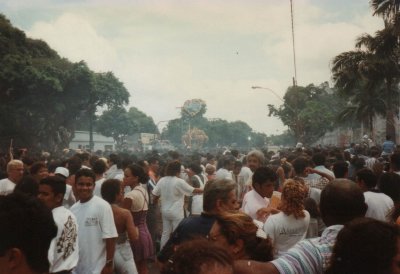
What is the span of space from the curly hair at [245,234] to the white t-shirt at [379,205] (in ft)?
10.1

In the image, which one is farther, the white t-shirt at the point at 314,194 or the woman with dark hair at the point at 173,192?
the woman with dark hair at the point at 173,192

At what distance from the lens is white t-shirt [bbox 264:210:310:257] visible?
4.72 meters

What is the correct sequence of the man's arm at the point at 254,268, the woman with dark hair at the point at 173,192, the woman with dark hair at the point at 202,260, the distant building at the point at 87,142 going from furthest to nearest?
1. the distant building at the point at 87,142
2. the woman with dark hair at the point at 173,192
3. the man's arm at the point at 254,268
4. the woman with dark hair at the point at 202,260

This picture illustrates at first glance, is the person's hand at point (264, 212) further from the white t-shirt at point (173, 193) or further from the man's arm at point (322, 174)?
the white t-shirt at point (173, 193)

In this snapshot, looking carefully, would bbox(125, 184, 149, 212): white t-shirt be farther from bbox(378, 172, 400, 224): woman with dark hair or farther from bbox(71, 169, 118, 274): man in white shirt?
bbox(378, 172, 400, 224): woman with dark hair

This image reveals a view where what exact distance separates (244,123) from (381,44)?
15527 centimetres

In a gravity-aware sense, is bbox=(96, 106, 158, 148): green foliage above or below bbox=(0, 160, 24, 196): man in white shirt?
above

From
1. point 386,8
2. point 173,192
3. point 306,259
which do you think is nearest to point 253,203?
point 306,259

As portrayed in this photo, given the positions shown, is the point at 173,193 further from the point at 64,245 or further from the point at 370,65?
the point at 370,65

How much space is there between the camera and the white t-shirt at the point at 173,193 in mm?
8860

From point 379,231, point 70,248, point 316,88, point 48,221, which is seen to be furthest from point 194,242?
point 316,88

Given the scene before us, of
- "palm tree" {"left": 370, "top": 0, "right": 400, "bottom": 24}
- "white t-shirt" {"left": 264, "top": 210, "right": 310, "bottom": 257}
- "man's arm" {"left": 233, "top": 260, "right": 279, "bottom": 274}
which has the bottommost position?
"white t-shirt" {"left": 264, "top": 210, "right": 310, "bottom": 257}

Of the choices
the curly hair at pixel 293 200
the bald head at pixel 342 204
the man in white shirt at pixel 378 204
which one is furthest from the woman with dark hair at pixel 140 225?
the bald head at pixel 342 204

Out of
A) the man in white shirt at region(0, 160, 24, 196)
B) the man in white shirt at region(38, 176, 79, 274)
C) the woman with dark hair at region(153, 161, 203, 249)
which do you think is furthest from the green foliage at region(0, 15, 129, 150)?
the man in white shirt at region(38, 176, 79, 274)
